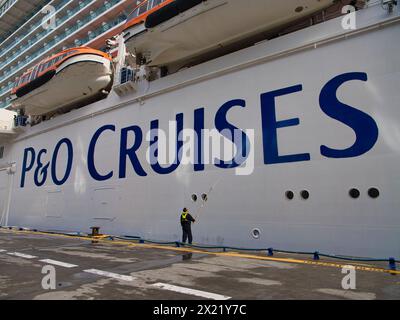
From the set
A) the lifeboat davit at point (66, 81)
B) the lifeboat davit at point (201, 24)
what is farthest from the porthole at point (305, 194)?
the lifeboat davit at point (66, 81)

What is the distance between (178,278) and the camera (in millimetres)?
5723

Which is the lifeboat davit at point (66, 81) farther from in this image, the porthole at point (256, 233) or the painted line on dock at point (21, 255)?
the porthole at point (256, 233)

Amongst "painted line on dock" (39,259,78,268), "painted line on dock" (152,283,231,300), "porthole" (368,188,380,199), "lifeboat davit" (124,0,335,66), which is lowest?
"painted line on dock" (152,283,231,300)

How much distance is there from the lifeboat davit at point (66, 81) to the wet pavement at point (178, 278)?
9581mm

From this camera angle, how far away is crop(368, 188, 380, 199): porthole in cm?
746

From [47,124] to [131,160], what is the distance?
8792 millimetres

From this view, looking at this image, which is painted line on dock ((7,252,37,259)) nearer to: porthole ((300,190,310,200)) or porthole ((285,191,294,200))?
porthole ((285,191,294,200))

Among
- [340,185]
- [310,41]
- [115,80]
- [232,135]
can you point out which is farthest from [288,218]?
[115,80]

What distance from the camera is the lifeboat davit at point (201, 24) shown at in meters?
9.52

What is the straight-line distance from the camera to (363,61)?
26.9 ft

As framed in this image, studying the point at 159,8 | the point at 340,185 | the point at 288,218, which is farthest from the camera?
the point at 159,8

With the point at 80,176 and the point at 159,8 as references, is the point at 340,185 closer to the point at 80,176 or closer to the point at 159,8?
the point at 159,8

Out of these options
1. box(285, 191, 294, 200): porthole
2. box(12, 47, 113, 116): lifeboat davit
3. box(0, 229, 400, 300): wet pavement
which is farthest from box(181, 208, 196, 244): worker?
box(12, 47, 113, 116): lifeboat davit

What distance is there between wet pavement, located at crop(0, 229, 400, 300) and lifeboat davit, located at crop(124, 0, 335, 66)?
24.3 feet
